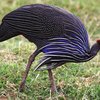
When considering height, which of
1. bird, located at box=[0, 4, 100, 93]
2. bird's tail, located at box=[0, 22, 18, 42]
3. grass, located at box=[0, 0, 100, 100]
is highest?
bird, located at box=[0, 4, 100, 93]

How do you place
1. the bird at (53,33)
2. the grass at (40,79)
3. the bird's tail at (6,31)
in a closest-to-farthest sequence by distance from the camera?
the bird at (53,33)
the bird's tail at (6,31)
the grass at (40,79)

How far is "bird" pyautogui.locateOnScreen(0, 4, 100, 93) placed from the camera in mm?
4281

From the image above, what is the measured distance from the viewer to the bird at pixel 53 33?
4281 millimetres

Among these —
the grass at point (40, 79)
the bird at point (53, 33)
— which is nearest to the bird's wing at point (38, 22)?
the bird at point (53, 33)

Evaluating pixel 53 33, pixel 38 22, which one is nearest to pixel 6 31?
pixel 38 22

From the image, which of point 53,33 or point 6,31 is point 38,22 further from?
point 6,31

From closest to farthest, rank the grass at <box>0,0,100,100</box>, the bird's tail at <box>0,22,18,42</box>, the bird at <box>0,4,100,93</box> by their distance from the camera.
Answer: the bird at <box>0,4,100,93</box>, the bird's tail at <box>0,22,18,42</box>, the grass at <box>0,0,100,100</box>

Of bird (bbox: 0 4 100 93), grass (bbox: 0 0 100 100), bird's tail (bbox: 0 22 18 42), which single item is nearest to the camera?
bird (bbox: 0 4 100 93)

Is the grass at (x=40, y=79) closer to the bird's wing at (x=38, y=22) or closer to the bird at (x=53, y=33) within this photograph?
the bird at (x=53, y=33)

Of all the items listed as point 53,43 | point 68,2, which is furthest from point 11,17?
point 68,2

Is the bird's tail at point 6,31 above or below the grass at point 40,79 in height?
above

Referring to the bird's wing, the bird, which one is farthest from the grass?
the bird's wing

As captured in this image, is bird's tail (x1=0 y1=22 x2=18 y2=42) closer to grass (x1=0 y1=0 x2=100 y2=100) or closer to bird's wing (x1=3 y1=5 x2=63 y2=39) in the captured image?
bird's wing (x1=3 y1=5 x2=63 y2=39)

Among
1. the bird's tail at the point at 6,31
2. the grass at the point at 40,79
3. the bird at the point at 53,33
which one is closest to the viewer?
the bird at the point at 53,33
